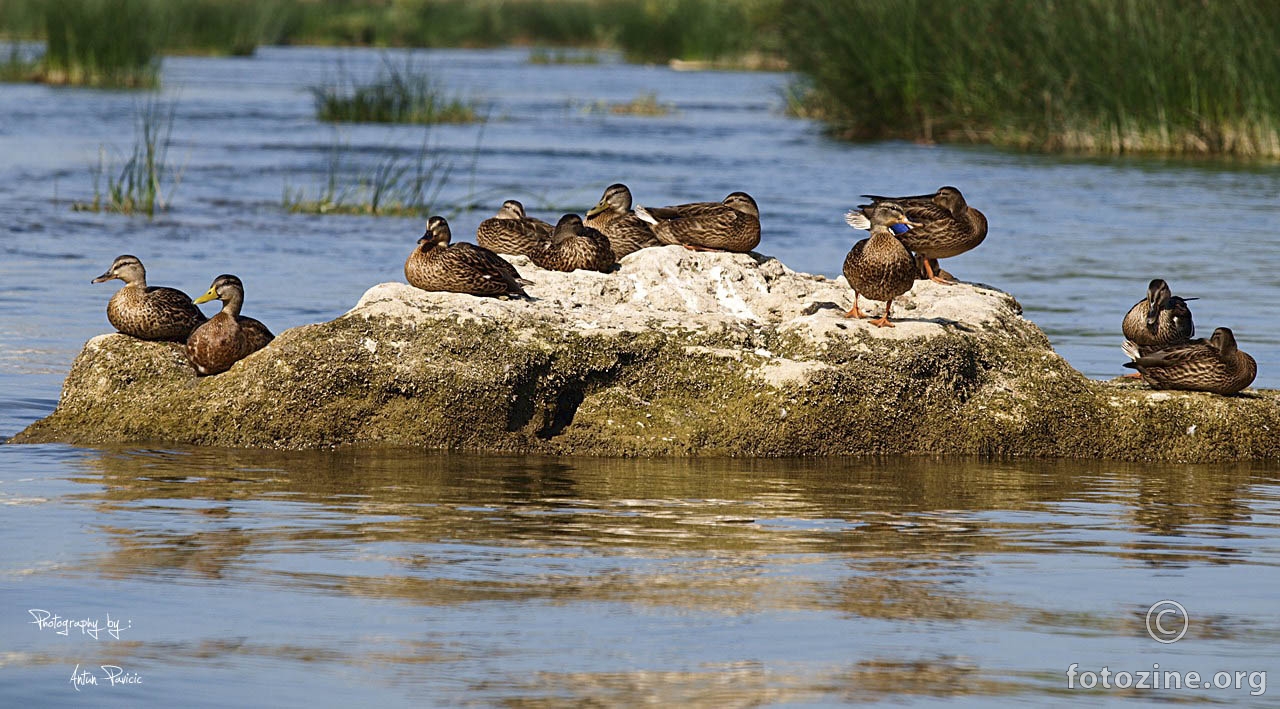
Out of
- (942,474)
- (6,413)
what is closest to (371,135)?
(6,413)

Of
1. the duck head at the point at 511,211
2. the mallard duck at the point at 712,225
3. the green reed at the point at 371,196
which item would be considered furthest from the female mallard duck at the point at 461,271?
the green reed at the point at 371,196

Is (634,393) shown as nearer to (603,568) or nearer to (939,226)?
(939,226)

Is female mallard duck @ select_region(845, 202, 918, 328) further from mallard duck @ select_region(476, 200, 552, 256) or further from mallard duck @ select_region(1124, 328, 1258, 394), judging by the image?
mallard duck @ select_region(476, 200, 552, 256)

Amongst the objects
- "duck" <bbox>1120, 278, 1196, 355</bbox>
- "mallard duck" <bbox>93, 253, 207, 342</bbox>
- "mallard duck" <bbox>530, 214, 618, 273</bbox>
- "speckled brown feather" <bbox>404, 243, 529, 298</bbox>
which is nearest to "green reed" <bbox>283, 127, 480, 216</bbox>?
"mallard duck" <bbox>530, 214, 618, 273</bbox>

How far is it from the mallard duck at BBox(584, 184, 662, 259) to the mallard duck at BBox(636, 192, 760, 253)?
12.0 inches

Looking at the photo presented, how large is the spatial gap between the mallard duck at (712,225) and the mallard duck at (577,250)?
0.44 m

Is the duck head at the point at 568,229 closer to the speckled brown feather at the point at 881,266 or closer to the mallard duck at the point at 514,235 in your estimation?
the mallard duck at the point at 514,235

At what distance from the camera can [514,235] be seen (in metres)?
11.1

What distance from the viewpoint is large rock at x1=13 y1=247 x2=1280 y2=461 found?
940 cm

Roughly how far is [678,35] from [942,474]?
60.5 metres

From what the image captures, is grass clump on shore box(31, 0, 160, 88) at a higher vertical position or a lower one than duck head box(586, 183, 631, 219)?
higher

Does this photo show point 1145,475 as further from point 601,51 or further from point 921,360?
point 601,51

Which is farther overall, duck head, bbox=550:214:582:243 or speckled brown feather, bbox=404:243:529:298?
duck head, bbox=550:214:582:243

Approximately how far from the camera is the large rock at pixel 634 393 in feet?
30.8
